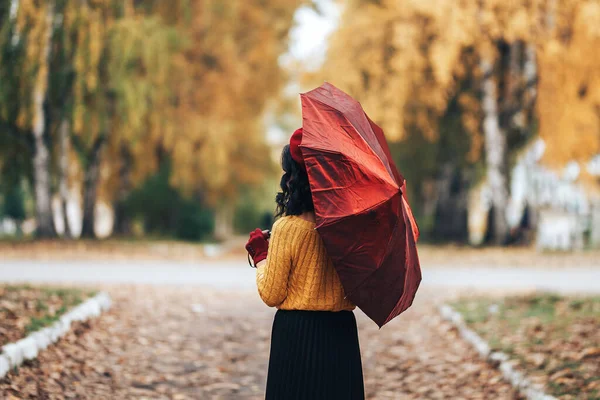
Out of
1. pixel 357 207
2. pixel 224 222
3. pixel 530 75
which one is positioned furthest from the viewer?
pixel 224 222

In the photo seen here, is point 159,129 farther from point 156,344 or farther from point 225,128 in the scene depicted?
point 156,344

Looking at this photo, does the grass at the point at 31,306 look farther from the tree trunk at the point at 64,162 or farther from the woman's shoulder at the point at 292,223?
the tree trunk at the point at 64,162

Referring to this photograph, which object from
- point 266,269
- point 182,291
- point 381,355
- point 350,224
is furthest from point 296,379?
point 182,291

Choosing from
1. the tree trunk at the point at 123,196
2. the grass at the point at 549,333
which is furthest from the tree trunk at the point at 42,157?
the grass at the point at 549,333

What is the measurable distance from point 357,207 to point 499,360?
14.2ft

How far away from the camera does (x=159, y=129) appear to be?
23.2 meters

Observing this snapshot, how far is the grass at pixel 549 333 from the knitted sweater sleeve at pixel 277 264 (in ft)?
10.5

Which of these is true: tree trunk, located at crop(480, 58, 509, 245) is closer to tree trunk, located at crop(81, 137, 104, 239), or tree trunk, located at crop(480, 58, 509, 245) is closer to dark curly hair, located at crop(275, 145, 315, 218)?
tree trunk, located at crop(81, 137, 104, 239)

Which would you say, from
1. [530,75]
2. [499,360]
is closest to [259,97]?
[530,75]

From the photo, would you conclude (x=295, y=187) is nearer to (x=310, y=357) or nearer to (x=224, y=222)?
(x=310, y=357)

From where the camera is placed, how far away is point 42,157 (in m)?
21.1

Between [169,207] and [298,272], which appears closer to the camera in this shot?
[298,272]

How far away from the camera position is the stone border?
5887 millimetres

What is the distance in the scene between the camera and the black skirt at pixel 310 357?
3627 millimetres
